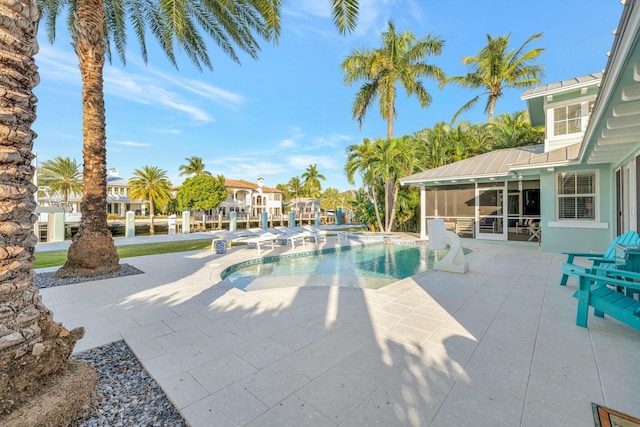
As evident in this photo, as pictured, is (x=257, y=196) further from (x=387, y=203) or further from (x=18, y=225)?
(x=18, y=225)

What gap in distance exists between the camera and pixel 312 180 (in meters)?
56.6

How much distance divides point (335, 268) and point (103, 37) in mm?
9122

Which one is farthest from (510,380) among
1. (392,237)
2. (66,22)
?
(66,22)

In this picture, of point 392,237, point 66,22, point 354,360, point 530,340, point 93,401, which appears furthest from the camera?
point 392,237

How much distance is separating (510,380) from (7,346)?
161 inches

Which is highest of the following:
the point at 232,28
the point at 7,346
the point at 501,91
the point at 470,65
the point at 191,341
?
the point at 470,65

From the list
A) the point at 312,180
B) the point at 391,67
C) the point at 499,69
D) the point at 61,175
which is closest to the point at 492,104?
the point at 499,69

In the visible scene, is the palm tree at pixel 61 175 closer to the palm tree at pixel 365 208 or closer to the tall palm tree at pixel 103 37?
the tall palm tree at pixel 103 37

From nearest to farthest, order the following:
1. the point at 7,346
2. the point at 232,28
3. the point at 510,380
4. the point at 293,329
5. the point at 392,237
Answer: the point at 7,346, the point at 510,380, the point at 293,329, the point at 232,28, the point at 392,237

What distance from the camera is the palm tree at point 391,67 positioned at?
18.3m

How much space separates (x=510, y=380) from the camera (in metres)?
2.66

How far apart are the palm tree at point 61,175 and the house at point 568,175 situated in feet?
141

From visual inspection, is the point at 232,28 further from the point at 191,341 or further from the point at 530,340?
the point at 530,340

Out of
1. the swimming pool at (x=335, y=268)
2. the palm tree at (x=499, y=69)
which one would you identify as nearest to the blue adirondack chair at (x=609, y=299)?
the swimming pool at (x=335, y=268)
